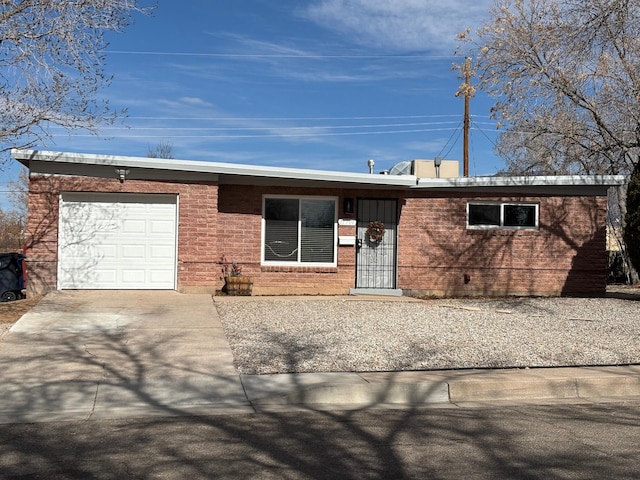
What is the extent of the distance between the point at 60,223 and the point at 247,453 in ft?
34.4

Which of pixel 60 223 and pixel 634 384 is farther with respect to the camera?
pixel 60 223

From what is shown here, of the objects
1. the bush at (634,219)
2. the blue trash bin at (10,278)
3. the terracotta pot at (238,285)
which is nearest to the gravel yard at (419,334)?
the terracotta pot at (238,285)

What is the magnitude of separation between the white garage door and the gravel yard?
1888mm

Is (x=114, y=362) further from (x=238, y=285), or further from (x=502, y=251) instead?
(x=502, y=251)

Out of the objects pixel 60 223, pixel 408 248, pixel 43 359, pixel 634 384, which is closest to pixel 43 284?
pixel 60 223

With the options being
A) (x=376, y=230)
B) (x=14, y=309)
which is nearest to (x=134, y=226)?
(x=14, y=309)

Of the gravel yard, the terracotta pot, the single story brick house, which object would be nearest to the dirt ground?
the single story brick house

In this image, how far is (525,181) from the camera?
16.7m

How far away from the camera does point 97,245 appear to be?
1465 centimetres

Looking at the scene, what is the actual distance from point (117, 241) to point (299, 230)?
4.34 meters

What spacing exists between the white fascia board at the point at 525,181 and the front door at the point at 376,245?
1.11m

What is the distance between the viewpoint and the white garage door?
1451 centimetres

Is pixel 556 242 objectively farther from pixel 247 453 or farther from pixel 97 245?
pixel 247 453

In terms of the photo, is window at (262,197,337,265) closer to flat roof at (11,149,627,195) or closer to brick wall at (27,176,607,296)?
brick wall at (27,176,607,296)
